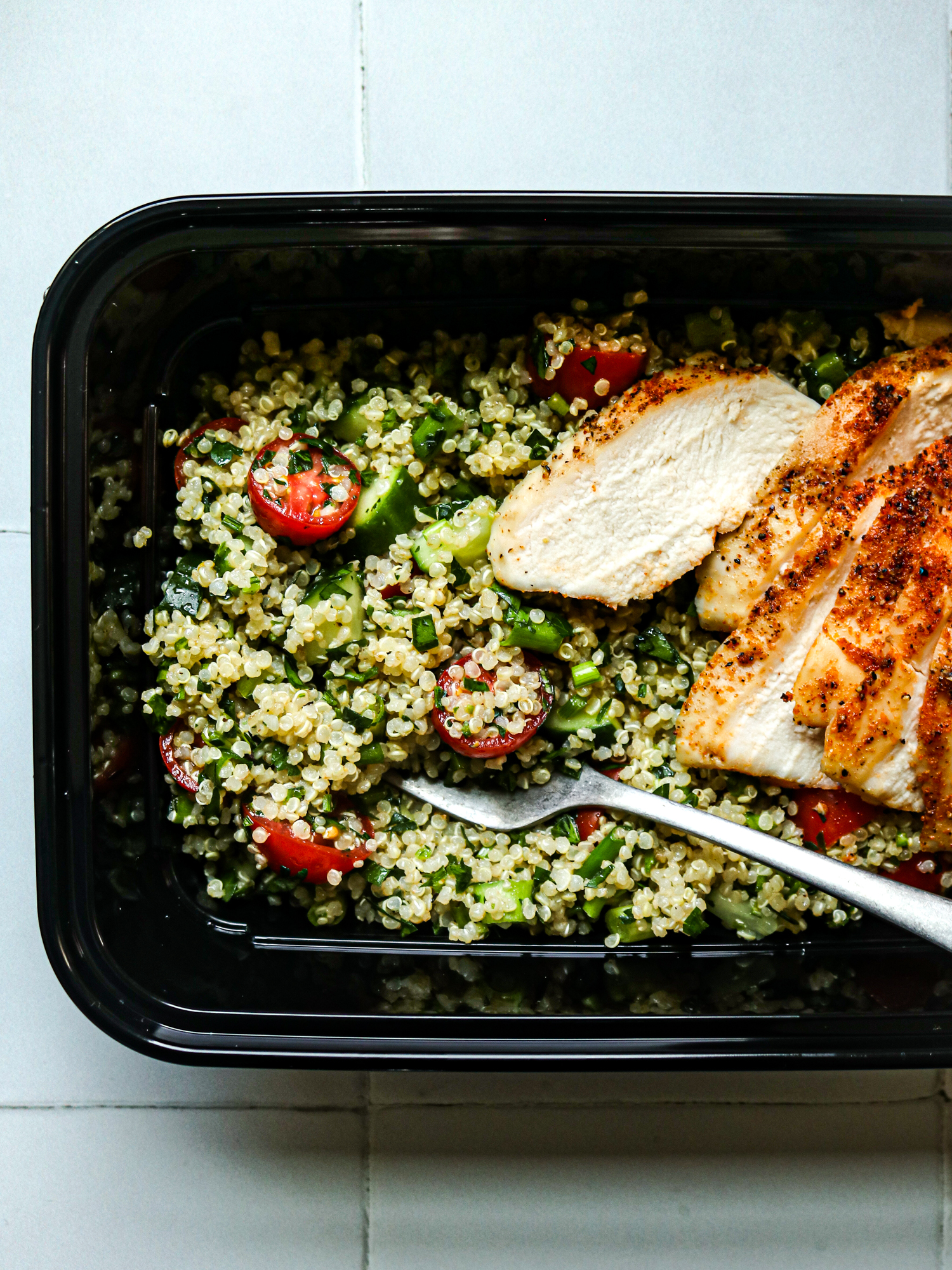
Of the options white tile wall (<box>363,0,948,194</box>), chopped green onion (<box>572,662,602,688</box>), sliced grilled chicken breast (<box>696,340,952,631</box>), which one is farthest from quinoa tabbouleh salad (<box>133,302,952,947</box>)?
white tile wall (<box>363,0,948,194</box>)

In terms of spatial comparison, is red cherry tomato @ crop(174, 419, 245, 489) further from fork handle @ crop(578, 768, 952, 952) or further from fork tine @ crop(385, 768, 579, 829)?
fork handle @ crop(578, 768, 952, 952)

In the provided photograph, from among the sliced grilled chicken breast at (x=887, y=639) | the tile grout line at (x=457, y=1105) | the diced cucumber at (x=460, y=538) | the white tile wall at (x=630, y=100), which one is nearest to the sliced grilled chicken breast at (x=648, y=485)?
the diced cucumber at (x=460, y=538)

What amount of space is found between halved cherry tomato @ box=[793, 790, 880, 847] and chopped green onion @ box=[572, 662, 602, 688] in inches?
20.4

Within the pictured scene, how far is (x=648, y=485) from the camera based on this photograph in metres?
1.93

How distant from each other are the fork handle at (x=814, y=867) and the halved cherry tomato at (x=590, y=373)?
808 millimetres

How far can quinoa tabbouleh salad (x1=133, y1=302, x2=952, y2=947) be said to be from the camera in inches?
73.0

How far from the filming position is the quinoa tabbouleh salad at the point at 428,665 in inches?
73.0

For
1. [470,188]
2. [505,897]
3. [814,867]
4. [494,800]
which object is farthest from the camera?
[470,188]

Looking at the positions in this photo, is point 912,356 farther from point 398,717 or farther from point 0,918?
point 0,918

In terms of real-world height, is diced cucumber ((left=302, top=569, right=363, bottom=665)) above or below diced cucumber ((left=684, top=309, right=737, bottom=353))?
below

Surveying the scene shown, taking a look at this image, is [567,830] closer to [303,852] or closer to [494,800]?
[494,800]

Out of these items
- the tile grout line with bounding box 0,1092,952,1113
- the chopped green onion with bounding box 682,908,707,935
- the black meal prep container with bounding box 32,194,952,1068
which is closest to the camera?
the black meal prep container with bounding box 32,194,952,1068

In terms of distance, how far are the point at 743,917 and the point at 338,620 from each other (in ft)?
3.37

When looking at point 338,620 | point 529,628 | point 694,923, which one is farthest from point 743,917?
point 338,620
